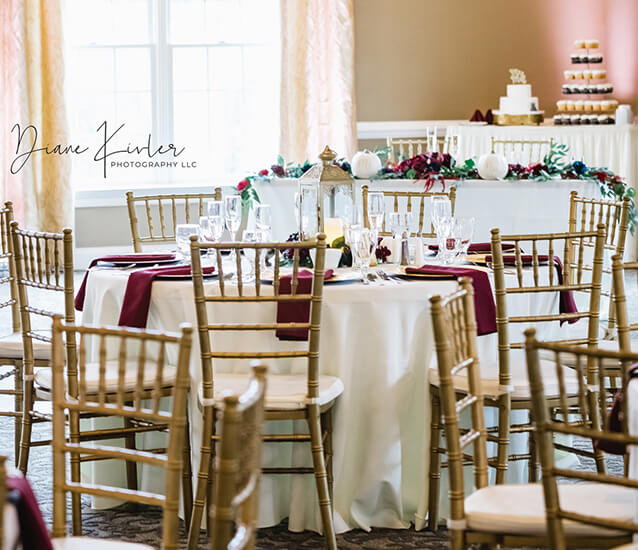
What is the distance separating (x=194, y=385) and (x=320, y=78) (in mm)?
5671

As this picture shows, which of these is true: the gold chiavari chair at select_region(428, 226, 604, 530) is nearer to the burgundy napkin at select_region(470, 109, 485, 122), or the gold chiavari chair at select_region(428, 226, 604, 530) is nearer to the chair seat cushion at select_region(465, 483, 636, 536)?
the chair seat cushion at select_region(465, 483, 636, 536)

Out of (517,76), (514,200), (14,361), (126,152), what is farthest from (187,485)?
(517,76)

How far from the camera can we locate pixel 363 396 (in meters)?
3.23

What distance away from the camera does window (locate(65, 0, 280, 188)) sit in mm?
8422

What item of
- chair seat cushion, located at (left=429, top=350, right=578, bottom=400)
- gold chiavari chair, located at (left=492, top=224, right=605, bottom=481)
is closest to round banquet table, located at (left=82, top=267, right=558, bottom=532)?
chair seat cushion, located at (left=429, top=350, right=578, bottom=400)

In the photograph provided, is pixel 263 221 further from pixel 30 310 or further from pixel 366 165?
pixel 366 165

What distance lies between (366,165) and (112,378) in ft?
9.58

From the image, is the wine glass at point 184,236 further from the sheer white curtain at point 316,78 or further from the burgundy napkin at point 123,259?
the sheer white curtain at point 316,78

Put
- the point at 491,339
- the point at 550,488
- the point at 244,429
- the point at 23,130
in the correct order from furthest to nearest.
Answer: the point at 23,130 < the point at 491,339 < the point at 550,488 < the point at 244,429

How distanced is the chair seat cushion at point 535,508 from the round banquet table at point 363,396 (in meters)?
1.00

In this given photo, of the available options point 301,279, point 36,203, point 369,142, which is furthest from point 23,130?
point 301,279

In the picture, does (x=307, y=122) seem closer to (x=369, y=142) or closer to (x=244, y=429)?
(x=369, y=142)

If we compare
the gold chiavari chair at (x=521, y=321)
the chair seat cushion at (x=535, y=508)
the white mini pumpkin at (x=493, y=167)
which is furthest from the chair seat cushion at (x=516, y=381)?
the white mini pumpkin at (x=493, y=167)

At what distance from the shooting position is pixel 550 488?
1.90m
